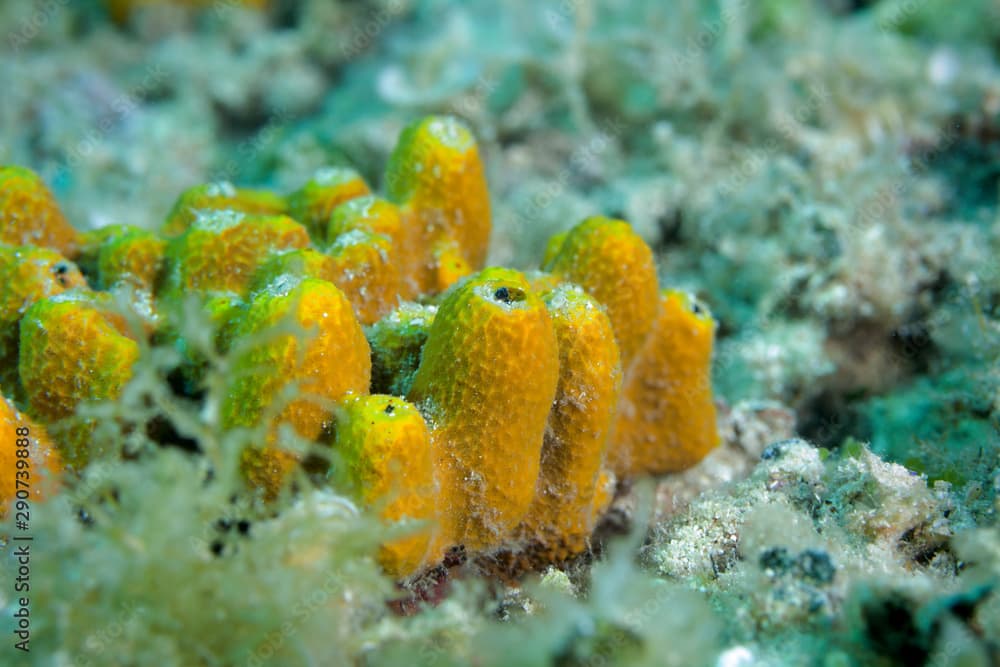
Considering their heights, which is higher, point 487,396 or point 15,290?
point 487,396

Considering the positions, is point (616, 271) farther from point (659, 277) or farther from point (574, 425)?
point (659, 277)

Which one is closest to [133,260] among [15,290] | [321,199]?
[15,290]

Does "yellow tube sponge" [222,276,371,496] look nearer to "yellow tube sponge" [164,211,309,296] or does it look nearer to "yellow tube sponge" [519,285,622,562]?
"yellow tube sponge" [164,211,309,296]

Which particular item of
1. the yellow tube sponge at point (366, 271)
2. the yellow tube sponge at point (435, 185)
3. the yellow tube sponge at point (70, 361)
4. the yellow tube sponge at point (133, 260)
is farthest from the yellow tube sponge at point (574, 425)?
the yellow tube sponge at point (133, 260)

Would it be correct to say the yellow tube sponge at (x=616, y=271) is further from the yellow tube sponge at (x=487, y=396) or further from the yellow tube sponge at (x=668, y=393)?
the yellow tube sponge at (x=487, y=396)

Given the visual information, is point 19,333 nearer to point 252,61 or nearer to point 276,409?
point 276,409

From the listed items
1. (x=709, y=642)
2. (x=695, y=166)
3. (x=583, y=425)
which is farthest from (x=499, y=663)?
(x=695, y=166)
